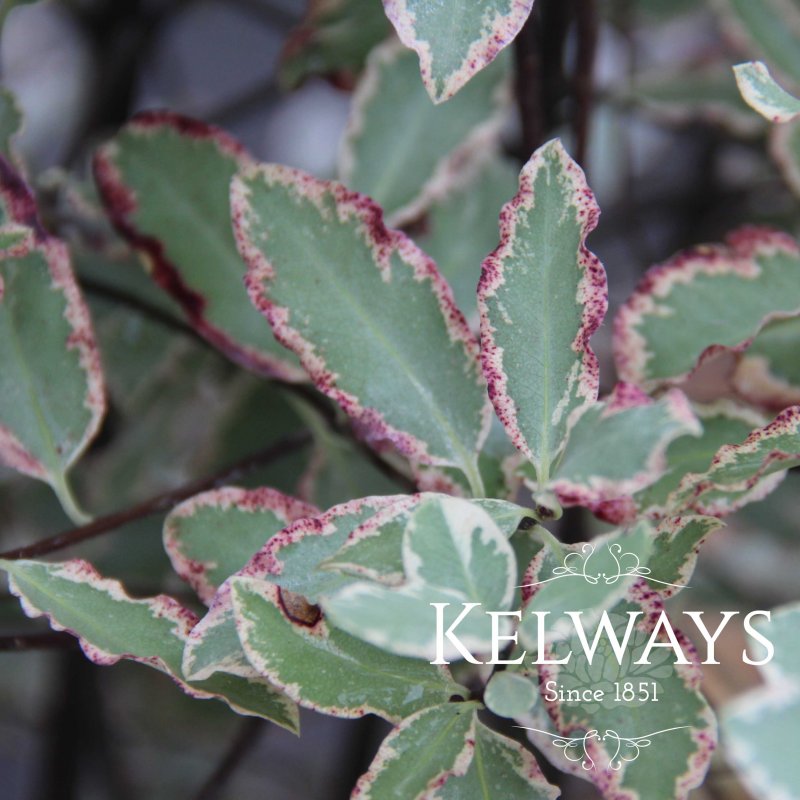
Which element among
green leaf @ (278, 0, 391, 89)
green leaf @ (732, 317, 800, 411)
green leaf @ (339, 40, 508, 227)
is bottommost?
green leaf @ (732, 317, 800, 411)

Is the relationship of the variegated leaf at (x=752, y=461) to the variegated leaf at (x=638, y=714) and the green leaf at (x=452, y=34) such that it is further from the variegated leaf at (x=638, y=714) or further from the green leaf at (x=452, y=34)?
the green leaf at (x=452, y=34)

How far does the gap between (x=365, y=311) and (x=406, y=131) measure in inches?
9.0

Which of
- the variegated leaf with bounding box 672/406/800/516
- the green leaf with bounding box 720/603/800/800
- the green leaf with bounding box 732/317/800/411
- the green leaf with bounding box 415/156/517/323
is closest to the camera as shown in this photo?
the green leaf with bounding box 720/603/800/800

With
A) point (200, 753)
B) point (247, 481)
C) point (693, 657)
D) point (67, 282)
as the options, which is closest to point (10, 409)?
point (67, 282)

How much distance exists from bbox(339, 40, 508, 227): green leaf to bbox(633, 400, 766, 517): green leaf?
8.7 inches

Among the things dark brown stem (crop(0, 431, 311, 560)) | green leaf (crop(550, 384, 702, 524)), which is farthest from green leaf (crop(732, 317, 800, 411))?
dark brown stem (crop(0, 431, 311, 560))

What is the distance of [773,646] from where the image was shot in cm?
31

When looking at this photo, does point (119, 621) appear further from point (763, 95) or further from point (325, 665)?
point (763, 95)

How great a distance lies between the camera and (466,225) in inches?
25.7

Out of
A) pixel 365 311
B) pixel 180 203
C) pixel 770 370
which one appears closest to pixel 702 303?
pixel 770 370

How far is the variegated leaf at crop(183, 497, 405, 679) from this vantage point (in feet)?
1.23

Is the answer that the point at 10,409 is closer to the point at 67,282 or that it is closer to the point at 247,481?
the point at 67,282

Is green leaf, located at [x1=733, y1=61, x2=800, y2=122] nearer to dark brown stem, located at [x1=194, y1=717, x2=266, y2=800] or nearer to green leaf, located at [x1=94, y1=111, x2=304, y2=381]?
green leaf, located at [x1=94, y1=111, x2=304, y2=381]

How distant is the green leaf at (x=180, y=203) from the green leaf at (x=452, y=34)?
187 mm
